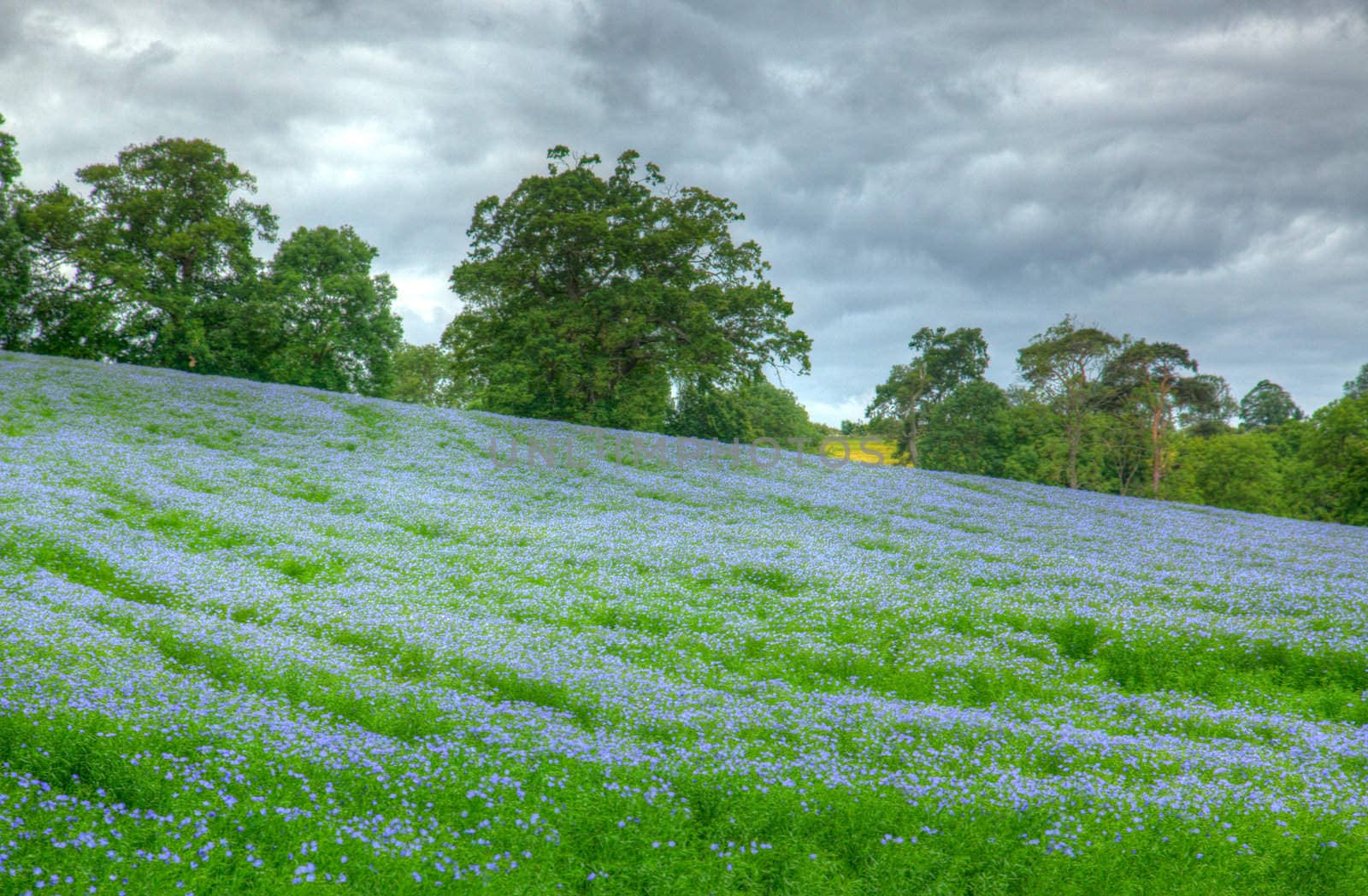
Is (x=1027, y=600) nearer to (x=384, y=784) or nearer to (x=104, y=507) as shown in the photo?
(x=384, y=784)

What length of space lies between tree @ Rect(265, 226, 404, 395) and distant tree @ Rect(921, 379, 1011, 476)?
46.3 meters

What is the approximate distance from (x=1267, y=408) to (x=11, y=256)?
12358 cm

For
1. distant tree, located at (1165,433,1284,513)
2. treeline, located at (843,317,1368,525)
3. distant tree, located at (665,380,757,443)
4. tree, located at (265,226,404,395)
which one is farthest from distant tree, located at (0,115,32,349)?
distant tree, located at (1165,433,1284,513)

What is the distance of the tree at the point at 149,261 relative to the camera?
4291cm

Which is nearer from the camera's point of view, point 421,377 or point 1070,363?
point 1070,363

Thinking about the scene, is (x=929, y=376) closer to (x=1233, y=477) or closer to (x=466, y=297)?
(x=1233, y=477)

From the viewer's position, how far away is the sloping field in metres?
6.22

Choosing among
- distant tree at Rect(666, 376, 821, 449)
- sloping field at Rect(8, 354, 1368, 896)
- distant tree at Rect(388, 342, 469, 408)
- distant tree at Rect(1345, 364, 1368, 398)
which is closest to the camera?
sloping field at Rect(8, 354, 1368, 896)

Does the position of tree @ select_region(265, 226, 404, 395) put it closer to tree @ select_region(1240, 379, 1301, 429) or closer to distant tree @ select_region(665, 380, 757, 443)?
distant tree @ select_region(665, 380, 757, 443)

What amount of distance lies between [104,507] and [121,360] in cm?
3521

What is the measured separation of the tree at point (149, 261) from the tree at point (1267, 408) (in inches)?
4286

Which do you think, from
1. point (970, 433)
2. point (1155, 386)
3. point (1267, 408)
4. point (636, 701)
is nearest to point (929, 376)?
point (970, 433)

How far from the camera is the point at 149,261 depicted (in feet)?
148

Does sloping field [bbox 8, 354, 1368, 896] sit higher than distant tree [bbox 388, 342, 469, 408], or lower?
lower
